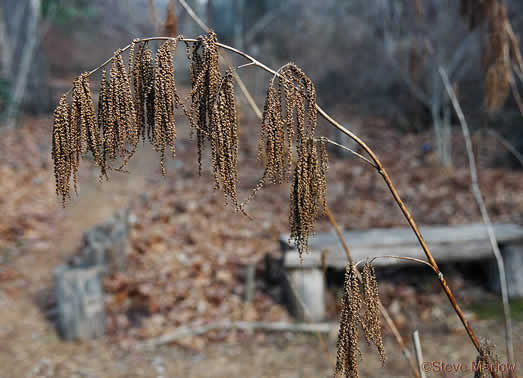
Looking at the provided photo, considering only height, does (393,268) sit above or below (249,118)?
below

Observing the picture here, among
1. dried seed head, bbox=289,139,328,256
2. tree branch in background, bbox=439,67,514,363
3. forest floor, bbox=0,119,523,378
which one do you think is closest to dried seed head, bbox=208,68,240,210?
dried seed head, bbox=289,139,328,256

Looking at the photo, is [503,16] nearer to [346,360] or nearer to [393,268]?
[346,360]

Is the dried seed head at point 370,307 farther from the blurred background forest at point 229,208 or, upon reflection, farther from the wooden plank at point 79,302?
the wooden plank at point 79,302

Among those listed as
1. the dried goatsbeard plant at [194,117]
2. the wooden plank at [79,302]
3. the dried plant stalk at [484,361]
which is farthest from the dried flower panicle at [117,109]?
the wooden plank at [79,302]

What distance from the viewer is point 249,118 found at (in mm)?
11273

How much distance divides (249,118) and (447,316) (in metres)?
7.63

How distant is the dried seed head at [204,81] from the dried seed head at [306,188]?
0.24 meters

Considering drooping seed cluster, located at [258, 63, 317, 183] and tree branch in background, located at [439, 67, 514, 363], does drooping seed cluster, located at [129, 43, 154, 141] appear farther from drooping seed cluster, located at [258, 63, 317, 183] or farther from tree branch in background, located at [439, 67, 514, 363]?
tree branch in background, located at [439, 67, 514, 363]

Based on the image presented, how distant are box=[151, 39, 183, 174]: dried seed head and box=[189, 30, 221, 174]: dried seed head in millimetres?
48

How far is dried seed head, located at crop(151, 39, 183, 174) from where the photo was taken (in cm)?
111

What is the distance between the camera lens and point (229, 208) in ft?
21.8

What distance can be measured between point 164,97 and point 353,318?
2.33ft

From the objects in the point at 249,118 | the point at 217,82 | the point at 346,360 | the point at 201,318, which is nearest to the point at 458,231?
the point at 201,318

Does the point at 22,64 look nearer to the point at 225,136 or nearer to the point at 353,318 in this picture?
Answer: the point at 225,136
